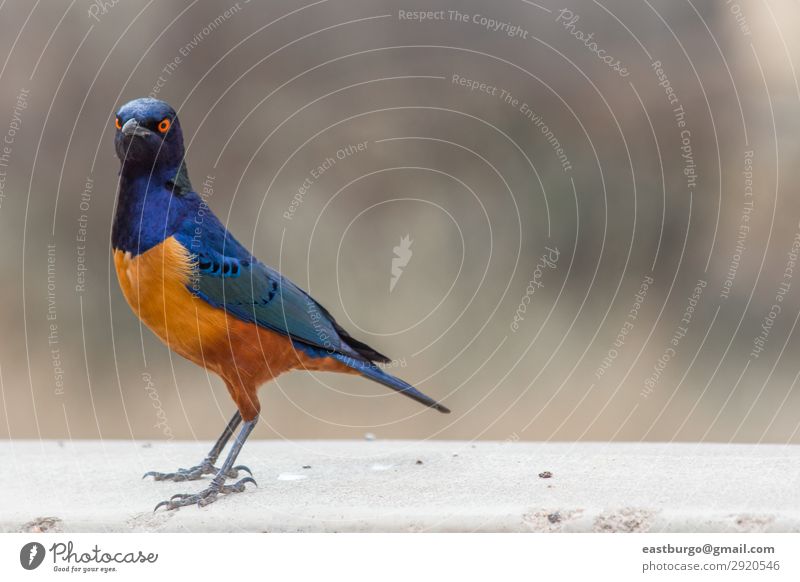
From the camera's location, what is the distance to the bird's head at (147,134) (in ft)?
17.3

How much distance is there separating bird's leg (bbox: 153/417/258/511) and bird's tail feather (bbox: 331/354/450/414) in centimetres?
59

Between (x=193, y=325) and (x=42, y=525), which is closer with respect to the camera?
(x=42, y=525)

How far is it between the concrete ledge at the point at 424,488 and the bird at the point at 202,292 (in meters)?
0.37

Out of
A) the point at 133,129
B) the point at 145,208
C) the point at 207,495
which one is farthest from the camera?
the point at 207,495

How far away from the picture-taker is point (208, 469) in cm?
609

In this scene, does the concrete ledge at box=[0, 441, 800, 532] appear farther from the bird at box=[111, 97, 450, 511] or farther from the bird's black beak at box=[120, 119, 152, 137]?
the bird's black beak at box=[120, 119, 152, 137]

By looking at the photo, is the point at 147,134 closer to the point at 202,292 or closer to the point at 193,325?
the point at 202,292

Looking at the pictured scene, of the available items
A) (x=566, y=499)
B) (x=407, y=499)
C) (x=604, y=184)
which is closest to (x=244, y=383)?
(x=407, y=499)

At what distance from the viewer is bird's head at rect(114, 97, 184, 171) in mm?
5262

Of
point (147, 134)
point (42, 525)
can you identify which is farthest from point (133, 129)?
point (42, 525)

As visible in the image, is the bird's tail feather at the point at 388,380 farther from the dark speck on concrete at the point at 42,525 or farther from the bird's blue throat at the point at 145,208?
the dark speck on concrete at the point at 42,525
